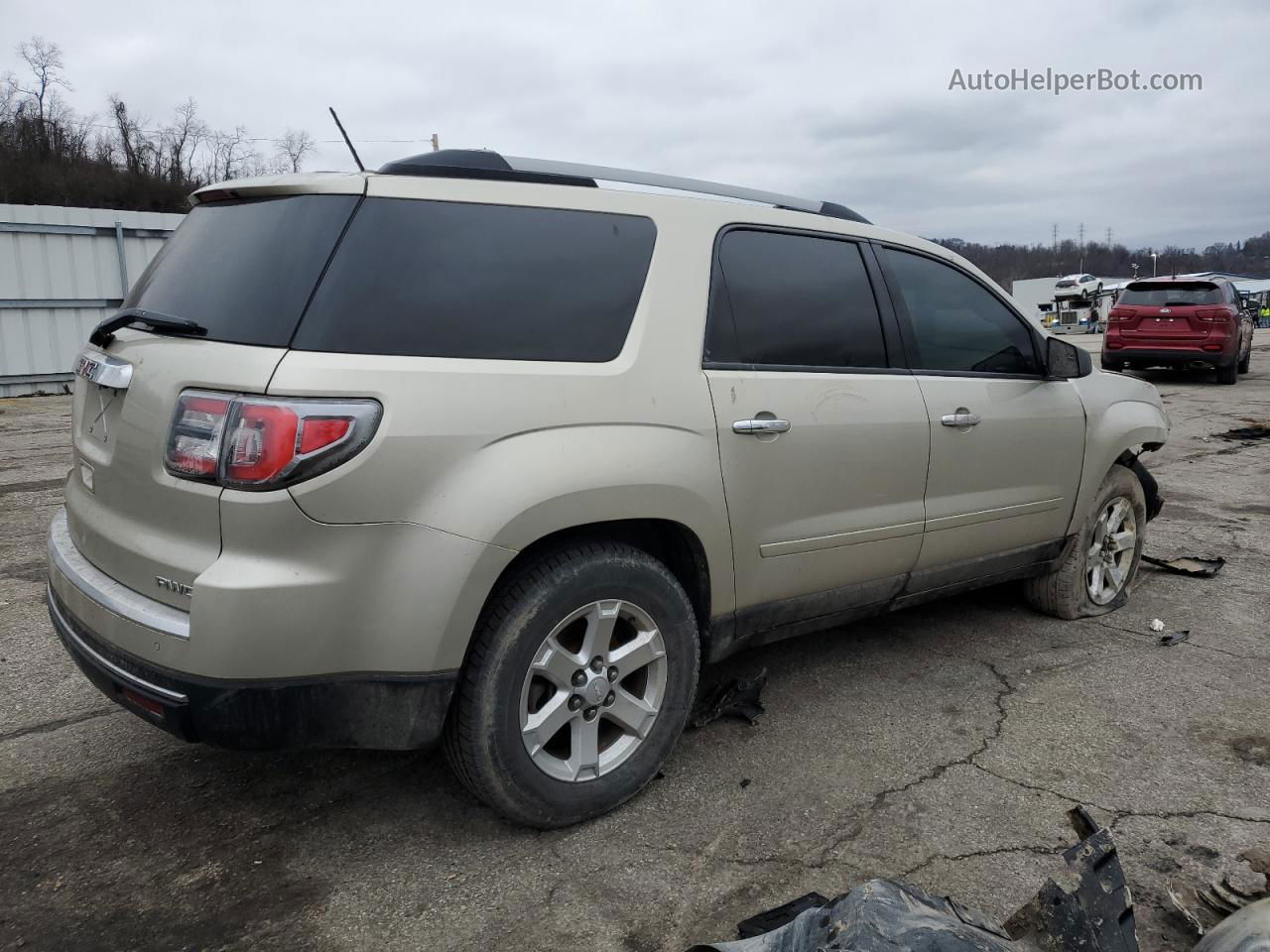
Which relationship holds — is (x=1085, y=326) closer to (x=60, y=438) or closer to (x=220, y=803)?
(x=60, y=438)

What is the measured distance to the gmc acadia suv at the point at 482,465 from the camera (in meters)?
2.23

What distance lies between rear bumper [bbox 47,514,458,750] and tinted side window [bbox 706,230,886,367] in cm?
136

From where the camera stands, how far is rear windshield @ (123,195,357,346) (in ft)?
7.71

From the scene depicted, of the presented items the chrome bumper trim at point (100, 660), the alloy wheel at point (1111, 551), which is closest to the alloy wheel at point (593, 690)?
the chrome bumper trim at point (100, 660)

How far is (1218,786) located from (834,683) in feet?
4.35

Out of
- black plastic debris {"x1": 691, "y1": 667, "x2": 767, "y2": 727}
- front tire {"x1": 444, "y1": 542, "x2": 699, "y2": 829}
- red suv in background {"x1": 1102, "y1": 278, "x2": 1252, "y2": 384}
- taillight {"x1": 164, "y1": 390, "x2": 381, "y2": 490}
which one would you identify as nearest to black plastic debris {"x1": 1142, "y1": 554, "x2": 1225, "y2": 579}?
black plastic debris {"x1": 691, "y1": 667, "x2": 767, "y2": 727}

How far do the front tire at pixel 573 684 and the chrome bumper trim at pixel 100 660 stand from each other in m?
0.68

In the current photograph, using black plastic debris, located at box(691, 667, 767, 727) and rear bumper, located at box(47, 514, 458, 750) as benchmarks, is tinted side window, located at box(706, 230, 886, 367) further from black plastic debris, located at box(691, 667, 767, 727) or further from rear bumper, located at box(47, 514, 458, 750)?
rear bumper, located at box(47, 514, 458, 750)

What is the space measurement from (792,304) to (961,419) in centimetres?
90

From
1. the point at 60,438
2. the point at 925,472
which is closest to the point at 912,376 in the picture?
the point at 925,472

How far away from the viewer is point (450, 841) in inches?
105

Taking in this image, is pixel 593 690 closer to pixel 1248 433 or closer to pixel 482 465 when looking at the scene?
pixel 482 465

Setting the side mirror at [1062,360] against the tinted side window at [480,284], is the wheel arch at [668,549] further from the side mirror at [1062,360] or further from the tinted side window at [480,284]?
the side mirror at [1062,360]

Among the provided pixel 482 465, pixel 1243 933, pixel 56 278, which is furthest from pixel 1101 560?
pixel 56 278
